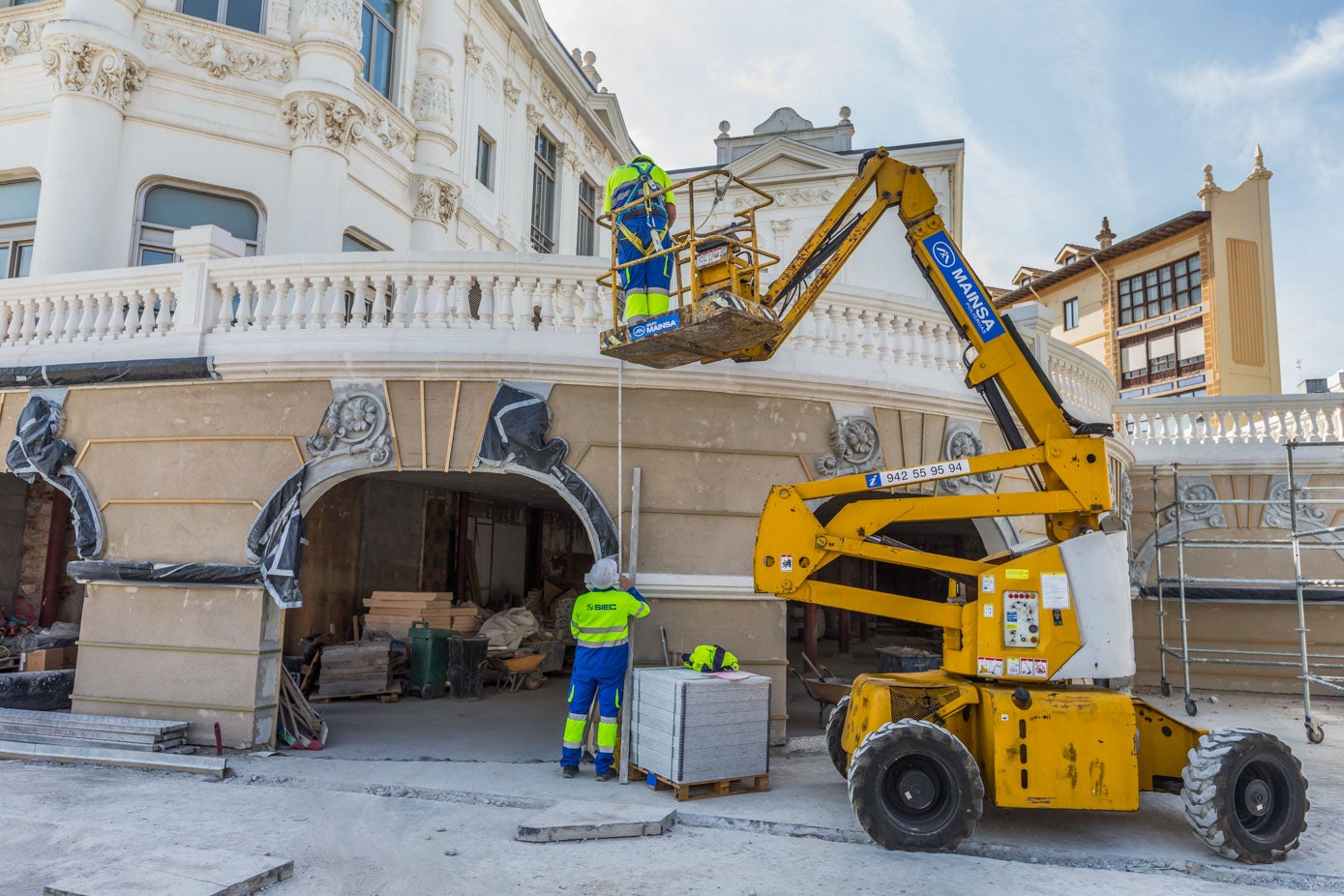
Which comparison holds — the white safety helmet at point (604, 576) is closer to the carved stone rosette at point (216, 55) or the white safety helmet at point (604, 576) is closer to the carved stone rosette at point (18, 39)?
the carved stone rosette at point (216, 55)

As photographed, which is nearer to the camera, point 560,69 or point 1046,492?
point 1046,492

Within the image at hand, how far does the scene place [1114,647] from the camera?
6.63m

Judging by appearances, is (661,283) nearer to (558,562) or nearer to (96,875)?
(96,875)

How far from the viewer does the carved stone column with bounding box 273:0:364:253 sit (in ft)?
45.5

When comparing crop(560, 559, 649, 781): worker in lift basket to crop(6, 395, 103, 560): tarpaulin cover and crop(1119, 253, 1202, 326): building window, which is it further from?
crop(1119, 253, 1202, 326): building window

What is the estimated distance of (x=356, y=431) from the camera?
8891mm

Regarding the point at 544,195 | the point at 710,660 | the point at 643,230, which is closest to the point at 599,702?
the point at 710,660

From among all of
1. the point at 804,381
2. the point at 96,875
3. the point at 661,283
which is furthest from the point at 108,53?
the point at 96,875

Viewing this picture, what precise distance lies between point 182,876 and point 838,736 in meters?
4.86

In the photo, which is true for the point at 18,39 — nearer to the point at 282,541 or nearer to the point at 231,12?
the point at 231,12

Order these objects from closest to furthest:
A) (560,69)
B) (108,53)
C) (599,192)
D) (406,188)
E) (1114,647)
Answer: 1. (1114,647)
2. (108,53)
3. (406,188)
4. (560,69)
5. (599,192)

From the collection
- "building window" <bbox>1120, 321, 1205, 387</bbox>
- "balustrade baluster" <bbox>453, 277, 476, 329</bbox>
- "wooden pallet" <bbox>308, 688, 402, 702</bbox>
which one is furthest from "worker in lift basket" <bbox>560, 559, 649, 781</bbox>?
"building window" <bbox>1120, 321, 1205, 387</bbox>

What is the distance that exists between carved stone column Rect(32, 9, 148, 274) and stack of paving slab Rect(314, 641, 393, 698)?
6410 millimetres

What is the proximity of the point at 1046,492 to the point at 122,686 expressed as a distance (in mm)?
8709
